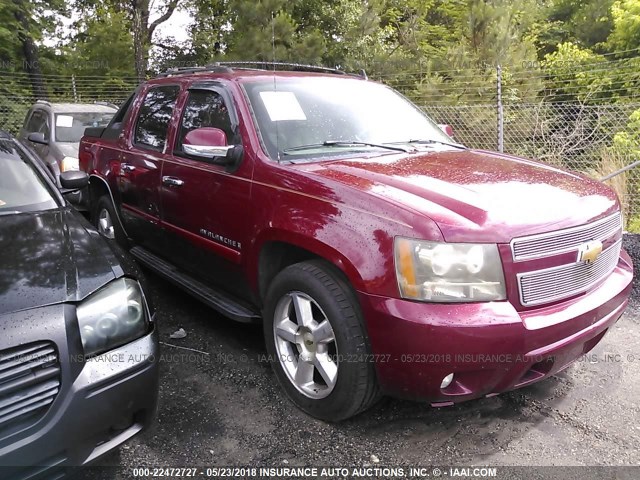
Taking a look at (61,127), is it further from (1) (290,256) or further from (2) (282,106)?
(1) (290,256)

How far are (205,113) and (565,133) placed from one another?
24.1ft

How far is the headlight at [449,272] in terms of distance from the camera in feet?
7.26

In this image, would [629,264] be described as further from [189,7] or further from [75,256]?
[189,7]

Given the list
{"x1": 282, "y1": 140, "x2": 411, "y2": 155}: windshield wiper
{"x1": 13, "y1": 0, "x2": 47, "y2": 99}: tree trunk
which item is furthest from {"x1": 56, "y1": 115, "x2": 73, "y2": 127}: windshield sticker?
{"x1": 13, "y1": 0, "x2": 47, "y2": 99}: tree trunk

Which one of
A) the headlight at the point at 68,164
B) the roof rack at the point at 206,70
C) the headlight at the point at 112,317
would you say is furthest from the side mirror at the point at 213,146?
the headlight at the point at 68,164

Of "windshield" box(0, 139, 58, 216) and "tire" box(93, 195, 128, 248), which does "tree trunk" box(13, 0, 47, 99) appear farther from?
"windshield" box(0, 139, 58, 216)

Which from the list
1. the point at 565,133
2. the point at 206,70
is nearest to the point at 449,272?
the point at 206,70

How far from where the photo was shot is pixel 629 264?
10.2 ft

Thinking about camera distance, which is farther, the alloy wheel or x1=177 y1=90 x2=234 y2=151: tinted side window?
x1=177 y1=90 x2=234 y2=151: tinted side window

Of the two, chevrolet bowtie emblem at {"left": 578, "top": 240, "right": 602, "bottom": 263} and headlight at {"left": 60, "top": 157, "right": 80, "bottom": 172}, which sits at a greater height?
chevrolet bowtie emblem at {"left": 578, "top": 240, "right": 602, "bottom": 263}

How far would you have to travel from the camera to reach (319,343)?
8.75ft

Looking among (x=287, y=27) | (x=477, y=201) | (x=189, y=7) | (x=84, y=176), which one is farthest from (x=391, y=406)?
(x=189, y=7)

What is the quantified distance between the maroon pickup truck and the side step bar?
18 mm

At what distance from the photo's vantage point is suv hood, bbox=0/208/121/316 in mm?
2014
